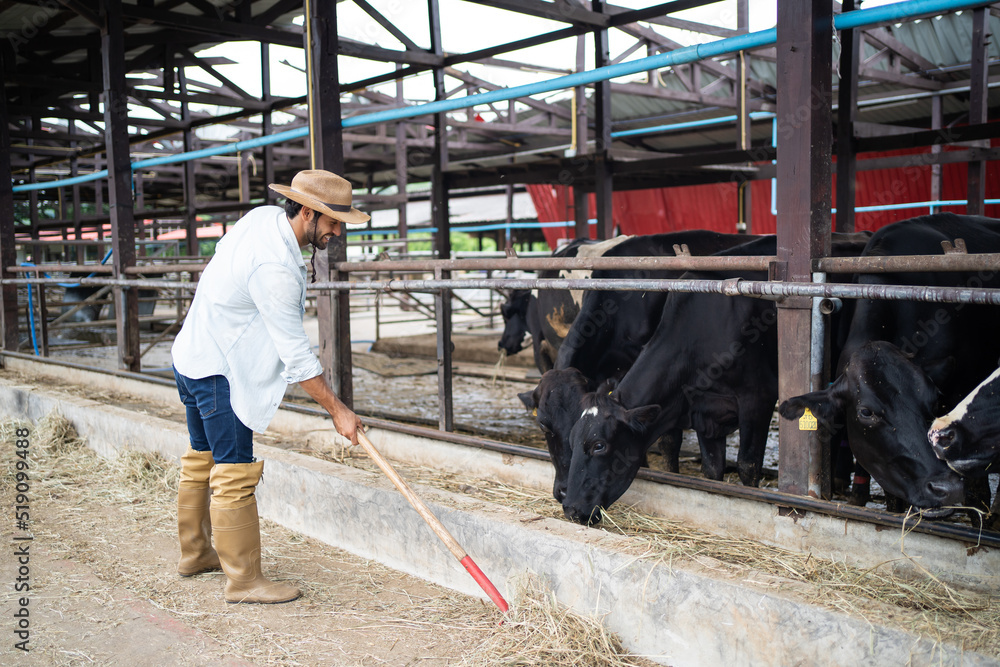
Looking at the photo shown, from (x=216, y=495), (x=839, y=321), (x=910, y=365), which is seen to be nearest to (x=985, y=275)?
(x=839, y=321)

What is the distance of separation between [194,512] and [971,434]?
3196 mm

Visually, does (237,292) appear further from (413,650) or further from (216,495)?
(413,650)

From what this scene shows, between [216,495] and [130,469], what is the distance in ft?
6.98

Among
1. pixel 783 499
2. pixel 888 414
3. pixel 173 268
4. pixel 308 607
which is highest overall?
pixel 173 268

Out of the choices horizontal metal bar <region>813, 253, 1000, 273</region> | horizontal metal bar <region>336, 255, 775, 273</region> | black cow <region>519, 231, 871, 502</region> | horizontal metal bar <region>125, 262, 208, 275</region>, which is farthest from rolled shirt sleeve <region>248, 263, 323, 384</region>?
horizontal metal bar <region>125, 262, 208, 275</region>

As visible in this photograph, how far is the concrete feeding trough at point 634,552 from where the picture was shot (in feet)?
8.45

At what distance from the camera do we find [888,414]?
3.09 m

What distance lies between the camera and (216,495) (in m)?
3.49

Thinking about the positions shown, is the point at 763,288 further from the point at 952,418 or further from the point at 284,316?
the point at 284,316

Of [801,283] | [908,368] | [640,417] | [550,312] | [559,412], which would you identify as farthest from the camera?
[550,312]

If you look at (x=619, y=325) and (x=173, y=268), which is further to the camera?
(x=173, y=268)

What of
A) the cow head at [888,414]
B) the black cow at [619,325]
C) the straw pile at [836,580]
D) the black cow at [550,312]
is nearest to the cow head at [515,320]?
the black cow at [550,312]

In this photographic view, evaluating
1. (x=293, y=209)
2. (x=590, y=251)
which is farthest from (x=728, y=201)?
(x=293, y=209)

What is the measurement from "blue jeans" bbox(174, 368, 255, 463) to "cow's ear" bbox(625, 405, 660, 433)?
1.71 m
